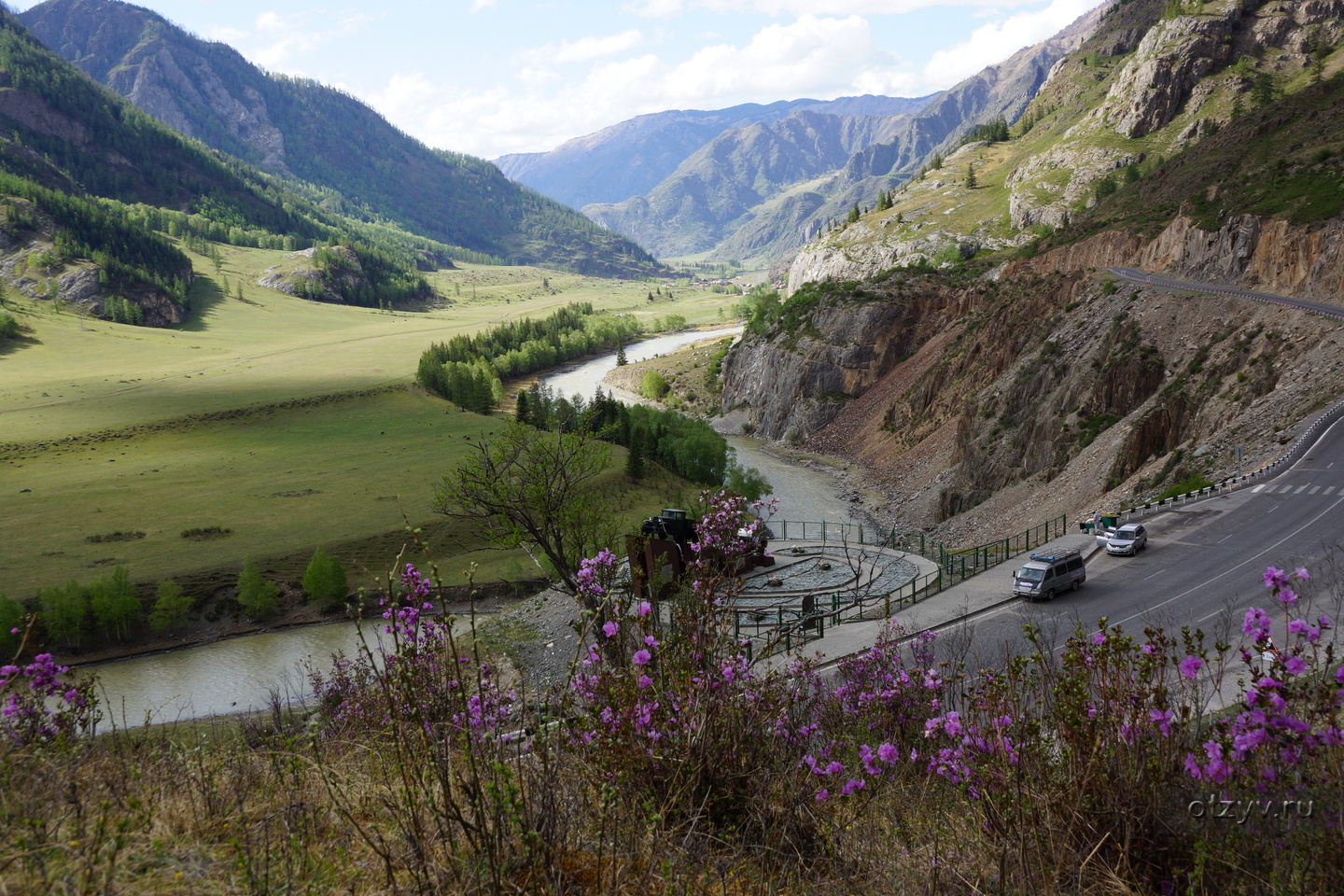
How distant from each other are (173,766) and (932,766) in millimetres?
6693

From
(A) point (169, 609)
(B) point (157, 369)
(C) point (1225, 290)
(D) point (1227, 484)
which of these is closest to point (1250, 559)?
(D) point (1227, 484)

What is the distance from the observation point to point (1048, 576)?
26.2 meters

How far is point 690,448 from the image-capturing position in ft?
254

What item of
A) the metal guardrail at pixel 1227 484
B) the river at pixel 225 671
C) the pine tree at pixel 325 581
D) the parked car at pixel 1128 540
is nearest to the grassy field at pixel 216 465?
the pine tree at pixel 325 581

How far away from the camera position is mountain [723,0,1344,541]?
42969 millimetres

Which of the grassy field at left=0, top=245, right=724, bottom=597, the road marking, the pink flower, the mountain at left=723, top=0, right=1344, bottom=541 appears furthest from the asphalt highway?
the grassy field at left=0, top=245, right=724, bottom=597

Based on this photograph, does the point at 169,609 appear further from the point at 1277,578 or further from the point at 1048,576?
the point at 1277,578

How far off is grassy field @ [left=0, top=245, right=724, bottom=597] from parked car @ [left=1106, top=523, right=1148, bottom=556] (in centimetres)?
2601

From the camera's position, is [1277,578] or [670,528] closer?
[1277,578]

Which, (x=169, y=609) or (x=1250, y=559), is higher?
(x=1250, y=559)

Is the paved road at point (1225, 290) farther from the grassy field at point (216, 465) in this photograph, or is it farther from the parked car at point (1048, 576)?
the grassy field at point (216, 465)

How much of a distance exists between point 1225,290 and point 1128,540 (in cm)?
A: 3233

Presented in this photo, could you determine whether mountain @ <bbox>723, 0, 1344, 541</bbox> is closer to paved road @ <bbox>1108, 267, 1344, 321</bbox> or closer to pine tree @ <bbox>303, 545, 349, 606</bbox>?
paved road @ <bbox>1108, 267, 1344, 321</bbox>

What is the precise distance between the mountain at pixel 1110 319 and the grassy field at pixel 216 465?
2845cm
